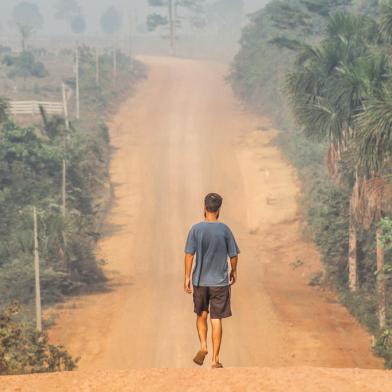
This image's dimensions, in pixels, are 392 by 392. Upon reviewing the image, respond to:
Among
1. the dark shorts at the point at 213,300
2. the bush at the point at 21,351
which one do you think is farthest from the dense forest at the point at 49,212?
the dark shorts at the point at 213,300

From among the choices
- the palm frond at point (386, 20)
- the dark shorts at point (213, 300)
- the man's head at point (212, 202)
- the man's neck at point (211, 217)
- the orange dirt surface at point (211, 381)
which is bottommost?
the orange dirt surface at point (211, 381)

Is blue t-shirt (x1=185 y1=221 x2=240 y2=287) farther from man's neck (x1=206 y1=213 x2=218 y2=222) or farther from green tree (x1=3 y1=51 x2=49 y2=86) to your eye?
green tree (x1=3 y1=51 x2=49 y2=86)

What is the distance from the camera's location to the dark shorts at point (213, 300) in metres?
14.9

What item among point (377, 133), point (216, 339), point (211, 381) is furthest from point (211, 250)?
point (377, 133)

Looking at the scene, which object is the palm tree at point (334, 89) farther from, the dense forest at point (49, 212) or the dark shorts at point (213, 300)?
the dark shorts at point (213, 300)

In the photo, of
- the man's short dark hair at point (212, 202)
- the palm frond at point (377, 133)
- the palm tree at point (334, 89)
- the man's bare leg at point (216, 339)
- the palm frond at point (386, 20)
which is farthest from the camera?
the palm tree at point (334, 89)

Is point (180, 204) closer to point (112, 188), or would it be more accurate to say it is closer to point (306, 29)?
point (112, 188)

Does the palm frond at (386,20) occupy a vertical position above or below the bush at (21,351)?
above

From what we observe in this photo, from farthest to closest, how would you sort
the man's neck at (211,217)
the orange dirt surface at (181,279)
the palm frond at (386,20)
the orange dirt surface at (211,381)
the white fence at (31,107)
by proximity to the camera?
the white fence at (31,107)
the palm frond at (386,20)
the orange dirt surface at (181,279)
the man's neck at (211,217)
the orange dirt surface at (211,381)

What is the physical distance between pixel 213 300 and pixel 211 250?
723 millimetres

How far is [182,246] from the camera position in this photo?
52.3 m

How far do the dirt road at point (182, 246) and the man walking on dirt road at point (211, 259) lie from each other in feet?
52.4

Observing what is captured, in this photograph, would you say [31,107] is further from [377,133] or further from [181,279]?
[377,133]

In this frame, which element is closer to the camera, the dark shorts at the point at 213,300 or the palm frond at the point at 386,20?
the dark shorts at the point at 213,300
